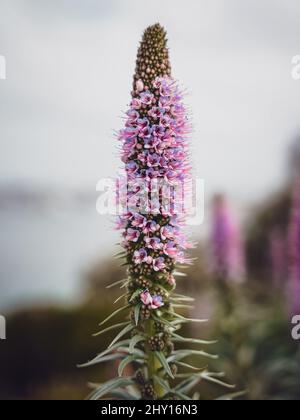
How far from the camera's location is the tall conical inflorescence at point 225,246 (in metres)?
5.34

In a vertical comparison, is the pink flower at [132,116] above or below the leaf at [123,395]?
above

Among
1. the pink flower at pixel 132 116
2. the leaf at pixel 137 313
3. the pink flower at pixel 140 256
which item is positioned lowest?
the leaf at pixel 137 313

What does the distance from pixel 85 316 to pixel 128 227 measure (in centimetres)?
453

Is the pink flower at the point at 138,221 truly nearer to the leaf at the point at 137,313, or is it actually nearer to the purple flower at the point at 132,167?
the purple flower at the point at 132,167

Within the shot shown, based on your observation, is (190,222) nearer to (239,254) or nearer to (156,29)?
(156,29)

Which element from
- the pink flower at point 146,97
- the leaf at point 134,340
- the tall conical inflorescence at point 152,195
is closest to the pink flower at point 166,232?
the tall conical inflorescence at point 152,195

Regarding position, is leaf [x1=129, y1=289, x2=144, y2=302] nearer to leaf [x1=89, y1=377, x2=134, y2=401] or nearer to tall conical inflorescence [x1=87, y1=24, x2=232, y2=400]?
tall conical inflorescence [x1=87, y1=24, x2=232, y2=400]

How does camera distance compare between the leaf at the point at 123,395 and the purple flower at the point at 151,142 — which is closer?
the purple flower at the point at 151,142

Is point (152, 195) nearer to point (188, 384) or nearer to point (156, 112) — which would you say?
point (156, 112)

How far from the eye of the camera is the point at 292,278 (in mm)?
4570

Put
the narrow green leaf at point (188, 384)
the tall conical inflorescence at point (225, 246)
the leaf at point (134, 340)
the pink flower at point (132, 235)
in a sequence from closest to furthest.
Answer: the leaf at point (134, 340) → the pink flower at point (132, 235) → the narrow green leaf at point (188, 384) → the tall conical inflorescence at point (225, 246)

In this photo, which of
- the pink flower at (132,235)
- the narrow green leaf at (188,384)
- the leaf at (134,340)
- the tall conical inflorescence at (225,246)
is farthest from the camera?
the tall conical inflorescence at (225,246)

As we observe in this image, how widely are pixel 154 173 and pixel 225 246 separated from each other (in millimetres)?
2798
